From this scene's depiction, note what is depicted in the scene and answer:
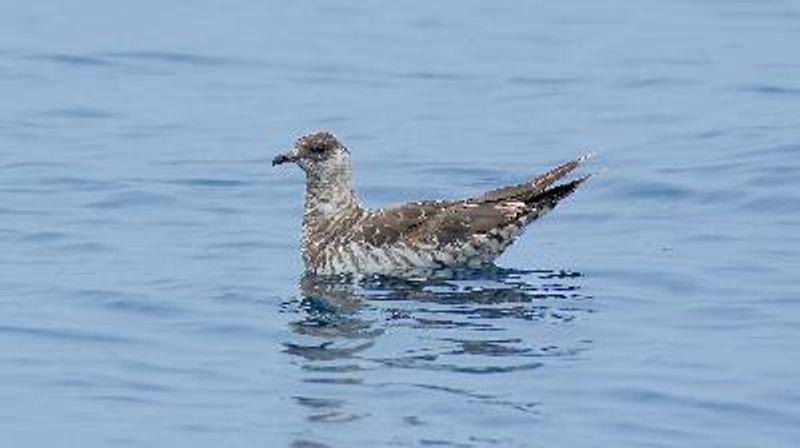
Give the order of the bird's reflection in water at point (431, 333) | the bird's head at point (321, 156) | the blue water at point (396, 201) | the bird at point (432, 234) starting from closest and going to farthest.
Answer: the blue water at point (396, 201) → the bird's reflection in water at point (431, 333) → the bird at point (432, 234) → the bird's head at point (321, 156)

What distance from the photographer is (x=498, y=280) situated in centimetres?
1919

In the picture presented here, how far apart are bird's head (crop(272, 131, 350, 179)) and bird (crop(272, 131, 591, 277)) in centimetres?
19

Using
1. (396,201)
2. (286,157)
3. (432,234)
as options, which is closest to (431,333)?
(432,234)

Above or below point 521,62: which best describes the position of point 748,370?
below

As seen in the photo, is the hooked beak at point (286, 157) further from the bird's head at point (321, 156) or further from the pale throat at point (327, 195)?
the pale throat at point (327, 195)

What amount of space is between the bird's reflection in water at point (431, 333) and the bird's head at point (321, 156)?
0.91 metres

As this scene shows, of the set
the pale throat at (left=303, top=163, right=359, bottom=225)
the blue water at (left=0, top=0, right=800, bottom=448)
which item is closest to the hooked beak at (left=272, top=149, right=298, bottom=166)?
the pale throat at (left=303, top=163, right=359, bottom=225)

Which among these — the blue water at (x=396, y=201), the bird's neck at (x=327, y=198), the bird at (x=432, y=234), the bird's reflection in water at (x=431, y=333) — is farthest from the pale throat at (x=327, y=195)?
the bird's reflection in water at (x=431, y=333)

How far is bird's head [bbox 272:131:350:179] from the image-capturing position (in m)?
20.0

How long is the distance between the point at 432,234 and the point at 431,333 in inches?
89.8

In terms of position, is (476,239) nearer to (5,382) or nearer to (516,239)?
(516,239)

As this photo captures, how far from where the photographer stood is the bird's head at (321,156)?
2003 cm

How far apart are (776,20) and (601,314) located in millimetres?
15182

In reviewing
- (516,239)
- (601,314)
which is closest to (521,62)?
(516,239)
